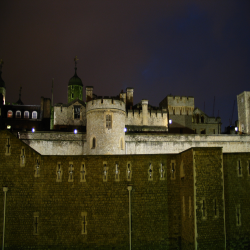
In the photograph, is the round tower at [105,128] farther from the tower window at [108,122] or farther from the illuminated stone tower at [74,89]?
the illuminated stone tower at [74,89]

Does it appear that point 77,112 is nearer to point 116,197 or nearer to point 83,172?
point 83,172

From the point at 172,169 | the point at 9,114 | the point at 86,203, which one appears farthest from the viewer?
→ the point at 9,114

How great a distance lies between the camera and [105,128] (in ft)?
Answer: 117

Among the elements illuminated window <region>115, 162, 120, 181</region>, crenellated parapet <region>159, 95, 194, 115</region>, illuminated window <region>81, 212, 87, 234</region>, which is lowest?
illuminated window <region>81, 212, 87, 234</region>

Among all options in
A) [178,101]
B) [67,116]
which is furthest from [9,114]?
[178,101]

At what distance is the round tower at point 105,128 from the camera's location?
35375 mm

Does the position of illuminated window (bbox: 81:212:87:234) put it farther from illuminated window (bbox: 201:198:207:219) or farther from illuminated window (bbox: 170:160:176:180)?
illuminated window (bbox: 201:198:207:219)

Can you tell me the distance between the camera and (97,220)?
24672 millimetres

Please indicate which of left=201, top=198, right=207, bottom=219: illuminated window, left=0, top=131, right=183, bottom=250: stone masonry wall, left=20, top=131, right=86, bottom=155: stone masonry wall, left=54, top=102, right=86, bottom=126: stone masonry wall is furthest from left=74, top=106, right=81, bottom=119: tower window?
left=201, top=198, right=207, bottom=219: illuminated window

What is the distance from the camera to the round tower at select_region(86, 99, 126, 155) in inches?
1393

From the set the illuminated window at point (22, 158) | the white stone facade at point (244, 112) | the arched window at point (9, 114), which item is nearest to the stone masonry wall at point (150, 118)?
the white stone facade at point (244, 112)

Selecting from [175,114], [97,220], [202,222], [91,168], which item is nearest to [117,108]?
[91,168]

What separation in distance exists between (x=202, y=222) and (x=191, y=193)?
204cm

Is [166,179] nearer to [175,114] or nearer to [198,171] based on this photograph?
[198,171]
